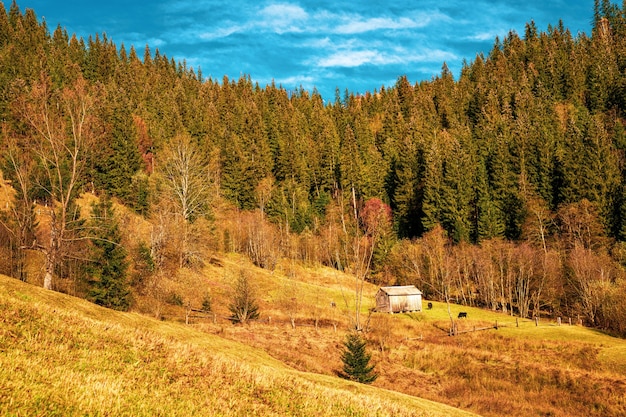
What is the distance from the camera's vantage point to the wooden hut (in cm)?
6831

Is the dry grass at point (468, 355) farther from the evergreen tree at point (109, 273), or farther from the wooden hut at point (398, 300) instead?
the evergreen tree at point (109, 273)

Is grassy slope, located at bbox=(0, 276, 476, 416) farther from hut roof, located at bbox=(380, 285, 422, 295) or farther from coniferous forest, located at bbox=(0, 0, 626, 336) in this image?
hut roof, located at bbox=(380, 285, 422, 295)

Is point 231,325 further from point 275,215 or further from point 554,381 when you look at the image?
point 275,215

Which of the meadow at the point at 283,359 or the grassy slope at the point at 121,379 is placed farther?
the meadow at the point at 283,359

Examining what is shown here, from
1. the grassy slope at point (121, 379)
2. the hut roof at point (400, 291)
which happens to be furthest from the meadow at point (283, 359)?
the hut roof at point (400, 291)

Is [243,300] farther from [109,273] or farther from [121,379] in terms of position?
[121,379]

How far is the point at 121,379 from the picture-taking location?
29.0 feet

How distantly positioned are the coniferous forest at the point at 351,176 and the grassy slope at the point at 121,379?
1643cm

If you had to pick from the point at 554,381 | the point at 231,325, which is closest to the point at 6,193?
the point at 231,325

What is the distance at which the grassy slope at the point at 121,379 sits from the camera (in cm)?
730

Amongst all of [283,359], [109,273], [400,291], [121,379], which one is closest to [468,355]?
[283,359]

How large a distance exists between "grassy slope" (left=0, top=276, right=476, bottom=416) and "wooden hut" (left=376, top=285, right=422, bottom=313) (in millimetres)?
56557

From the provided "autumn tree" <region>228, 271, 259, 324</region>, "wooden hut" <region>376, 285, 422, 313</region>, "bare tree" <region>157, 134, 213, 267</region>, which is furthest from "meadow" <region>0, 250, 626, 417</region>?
"bare tree" <region>157, 134, 213, 267</region>

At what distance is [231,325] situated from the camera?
46688mm
